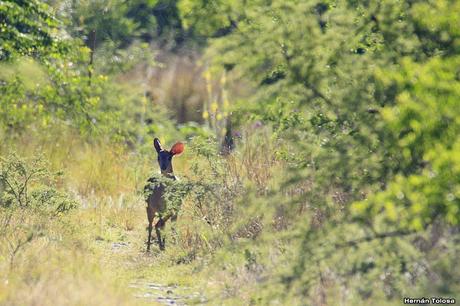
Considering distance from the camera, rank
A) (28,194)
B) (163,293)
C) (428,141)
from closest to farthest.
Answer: (428,141)
(163,293)
(28,194)

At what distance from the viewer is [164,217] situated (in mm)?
11656

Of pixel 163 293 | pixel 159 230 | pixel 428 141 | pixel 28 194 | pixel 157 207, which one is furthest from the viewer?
pixel 28 194

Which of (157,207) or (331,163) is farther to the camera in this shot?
(157,207)

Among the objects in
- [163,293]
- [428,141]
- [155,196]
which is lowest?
[163,293]

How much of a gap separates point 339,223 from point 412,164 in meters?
0.67

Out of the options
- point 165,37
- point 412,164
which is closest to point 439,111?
point 412,164

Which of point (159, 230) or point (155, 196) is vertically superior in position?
point (155, 196)

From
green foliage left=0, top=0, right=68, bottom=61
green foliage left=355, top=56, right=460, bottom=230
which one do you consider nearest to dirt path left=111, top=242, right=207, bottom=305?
green foliage left=355, top=56, right=460, bottom=230

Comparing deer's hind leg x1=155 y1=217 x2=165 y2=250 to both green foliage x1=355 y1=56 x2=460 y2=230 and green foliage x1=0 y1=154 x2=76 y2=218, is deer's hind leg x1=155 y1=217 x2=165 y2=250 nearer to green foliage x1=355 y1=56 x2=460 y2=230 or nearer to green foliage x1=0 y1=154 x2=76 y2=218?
green foliage x1=0 y1=154 x2=76 y2=218

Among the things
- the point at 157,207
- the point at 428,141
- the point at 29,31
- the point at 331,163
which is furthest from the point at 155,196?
the point at 428,141

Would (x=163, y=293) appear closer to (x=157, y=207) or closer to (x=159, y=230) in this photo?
(x=159, y=230)

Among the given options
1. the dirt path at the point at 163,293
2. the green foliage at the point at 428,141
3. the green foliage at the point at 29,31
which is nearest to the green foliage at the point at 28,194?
the dirt path at the point at 163,293

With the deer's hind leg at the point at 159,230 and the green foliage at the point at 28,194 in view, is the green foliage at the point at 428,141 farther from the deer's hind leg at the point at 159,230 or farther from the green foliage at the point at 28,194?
the green foliage at the point at 28,194

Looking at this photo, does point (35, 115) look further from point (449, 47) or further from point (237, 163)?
point (449, 47)
